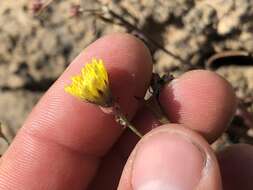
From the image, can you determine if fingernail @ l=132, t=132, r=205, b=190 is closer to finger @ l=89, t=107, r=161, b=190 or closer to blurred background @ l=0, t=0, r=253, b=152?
finger @ l=89, t=107, r=161, b=190

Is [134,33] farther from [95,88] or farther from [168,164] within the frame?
[168,164]

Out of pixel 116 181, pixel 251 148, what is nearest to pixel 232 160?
pixel 251 148

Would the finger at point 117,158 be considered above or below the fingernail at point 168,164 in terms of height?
below

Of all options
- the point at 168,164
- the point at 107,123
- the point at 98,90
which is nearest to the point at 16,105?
the point at 107,123

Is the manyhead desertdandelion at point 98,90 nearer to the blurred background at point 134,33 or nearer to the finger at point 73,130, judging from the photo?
the finger at point 73,130

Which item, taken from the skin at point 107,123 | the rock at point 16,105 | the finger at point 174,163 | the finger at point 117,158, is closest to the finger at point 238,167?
the skin at point 107,123

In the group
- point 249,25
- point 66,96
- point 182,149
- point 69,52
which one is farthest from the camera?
Result: point 69,52

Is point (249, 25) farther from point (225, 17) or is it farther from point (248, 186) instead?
point (248, 186)
